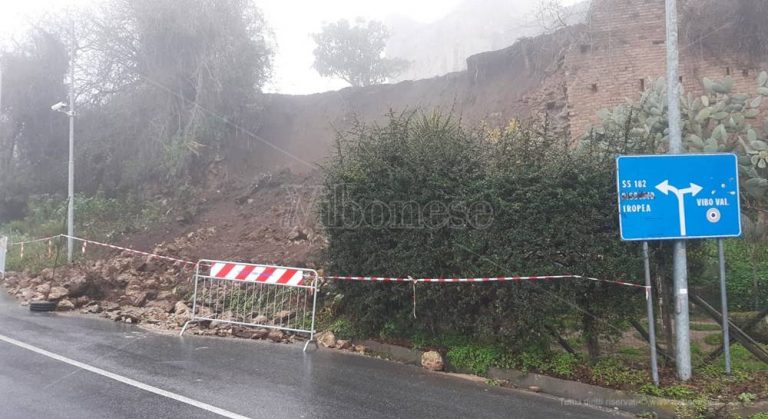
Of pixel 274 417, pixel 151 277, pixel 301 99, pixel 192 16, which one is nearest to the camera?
pixel 274 417

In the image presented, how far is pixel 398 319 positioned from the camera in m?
8.57

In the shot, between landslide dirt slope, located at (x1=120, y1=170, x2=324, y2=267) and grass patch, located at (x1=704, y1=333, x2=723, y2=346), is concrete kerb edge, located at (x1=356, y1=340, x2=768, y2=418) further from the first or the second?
landslide dirt slope, located at (x1=120, y1=170, x2=324, y2=267)

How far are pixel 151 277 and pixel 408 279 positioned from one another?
8.87 metres

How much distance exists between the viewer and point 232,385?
21.6 ft

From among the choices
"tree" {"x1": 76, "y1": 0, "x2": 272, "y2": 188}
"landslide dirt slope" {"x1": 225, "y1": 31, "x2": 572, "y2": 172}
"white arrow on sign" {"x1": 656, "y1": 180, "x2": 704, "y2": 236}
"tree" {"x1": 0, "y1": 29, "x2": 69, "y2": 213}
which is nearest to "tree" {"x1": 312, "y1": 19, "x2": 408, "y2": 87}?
"landslide dirt slope" {"x1": 225, "y1": 31, "x2": 572, "y2": 172}

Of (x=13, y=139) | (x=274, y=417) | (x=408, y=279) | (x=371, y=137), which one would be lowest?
(x=274, y=417)

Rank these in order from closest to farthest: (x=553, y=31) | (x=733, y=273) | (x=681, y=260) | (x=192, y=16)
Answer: (x=681, y=260)
(x=733, y=273)
(x=553, y=31)
(x=192, y=16)

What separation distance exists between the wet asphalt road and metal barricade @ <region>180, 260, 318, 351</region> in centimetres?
83

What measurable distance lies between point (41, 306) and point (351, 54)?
3076 cm

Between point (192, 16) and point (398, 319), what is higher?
point (192, 16)

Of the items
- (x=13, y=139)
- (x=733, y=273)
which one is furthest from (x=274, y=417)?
(x=13, y=139)

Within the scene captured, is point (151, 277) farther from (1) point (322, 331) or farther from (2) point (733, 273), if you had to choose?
(2) point (733, 273)

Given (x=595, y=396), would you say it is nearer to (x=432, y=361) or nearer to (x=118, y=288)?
(x=432, y=361)

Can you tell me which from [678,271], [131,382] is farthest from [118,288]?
[678,271]
